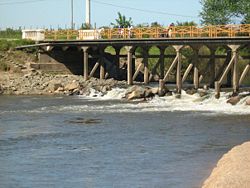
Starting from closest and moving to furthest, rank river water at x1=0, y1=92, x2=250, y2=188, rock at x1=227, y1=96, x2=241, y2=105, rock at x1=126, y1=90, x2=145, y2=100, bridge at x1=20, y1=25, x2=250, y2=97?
river water at x1=0, y1=92, x2=250, y2=188, rock at x1=227, y1=96, x2=241, y2=105, rock at x1=126, y1=90, x2=145, y2=100, bridge at x1=20, y1=25, x2=250, y2=97

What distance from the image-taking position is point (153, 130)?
3241 centimetres

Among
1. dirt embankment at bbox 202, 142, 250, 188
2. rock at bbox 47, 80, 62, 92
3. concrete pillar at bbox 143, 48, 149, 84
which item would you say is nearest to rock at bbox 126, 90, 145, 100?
concrete pillar at bbox 143, 48, 149, 84

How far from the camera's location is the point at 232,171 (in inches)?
808

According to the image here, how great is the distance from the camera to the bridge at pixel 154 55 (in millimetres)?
47094

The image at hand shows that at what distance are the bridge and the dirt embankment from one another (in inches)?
799

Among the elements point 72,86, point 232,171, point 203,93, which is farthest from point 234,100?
point 232,171

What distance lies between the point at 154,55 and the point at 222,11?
21.9 metres

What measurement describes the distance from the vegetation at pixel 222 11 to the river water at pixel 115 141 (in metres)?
31.0

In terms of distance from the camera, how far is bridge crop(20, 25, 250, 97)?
47094 millimetres

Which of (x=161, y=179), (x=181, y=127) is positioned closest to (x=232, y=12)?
(x=181, y=127)

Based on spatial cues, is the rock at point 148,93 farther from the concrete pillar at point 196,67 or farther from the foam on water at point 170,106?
the concrete pillar at point 196,67

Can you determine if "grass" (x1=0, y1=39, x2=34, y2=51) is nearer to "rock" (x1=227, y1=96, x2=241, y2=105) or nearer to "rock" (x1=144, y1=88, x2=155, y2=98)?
"rock" (x1=144, y1=88, x2=155, y2=98)

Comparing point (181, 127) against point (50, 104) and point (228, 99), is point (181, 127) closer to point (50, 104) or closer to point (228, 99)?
point (228, 99)

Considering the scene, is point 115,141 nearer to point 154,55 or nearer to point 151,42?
point 151,42
